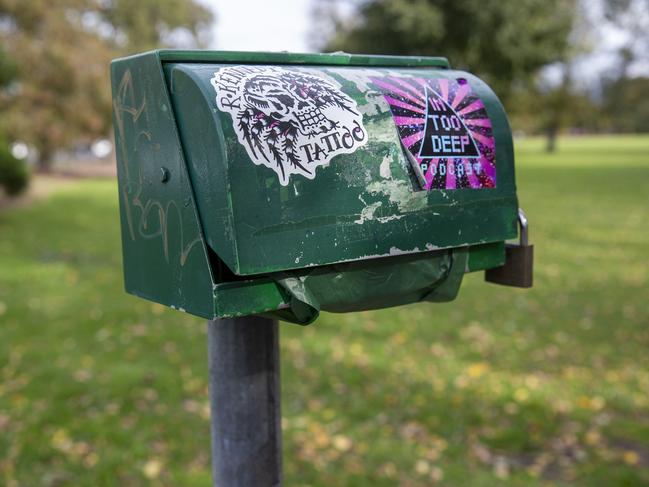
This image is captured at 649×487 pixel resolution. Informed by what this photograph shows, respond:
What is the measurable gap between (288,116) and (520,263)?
0.78m

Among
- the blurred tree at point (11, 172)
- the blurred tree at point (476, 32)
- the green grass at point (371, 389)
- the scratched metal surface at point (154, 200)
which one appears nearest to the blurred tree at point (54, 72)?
the blurred tree at point (11, 172)

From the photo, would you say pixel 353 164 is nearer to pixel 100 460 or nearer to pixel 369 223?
pixel 369 223

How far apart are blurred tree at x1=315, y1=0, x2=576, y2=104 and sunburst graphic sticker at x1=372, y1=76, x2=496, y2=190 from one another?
62.5 feet

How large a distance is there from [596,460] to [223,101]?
10.2 ft

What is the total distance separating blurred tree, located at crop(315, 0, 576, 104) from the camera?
66.8 ft

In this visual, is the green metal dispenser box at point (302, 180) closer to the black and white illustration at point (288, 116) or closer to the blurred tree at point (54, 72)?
the black and white illustration at point (288, 116)

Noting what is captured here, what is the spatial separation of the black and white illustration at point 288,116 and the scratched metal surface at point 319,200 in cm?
2

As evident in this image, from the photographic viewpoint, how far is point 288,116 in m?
1.33

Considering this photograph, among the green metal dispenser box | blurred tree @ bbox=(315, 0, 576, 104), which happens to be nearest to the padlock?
the green metal dispenser box

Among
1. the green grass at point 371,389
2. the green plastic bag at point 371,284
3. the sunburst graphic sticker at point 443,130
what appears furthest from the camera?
the green grass at point 371,389

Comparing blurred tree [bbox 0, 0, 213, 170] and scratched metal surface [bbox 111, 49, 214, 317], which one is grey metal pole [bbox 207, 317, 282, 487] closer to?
scratched metal surface [bbox 111, 49, 214, 317]

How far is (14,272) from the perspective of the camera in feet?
26.2

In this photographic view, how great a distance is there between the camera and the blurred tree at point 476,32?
20.4 metres

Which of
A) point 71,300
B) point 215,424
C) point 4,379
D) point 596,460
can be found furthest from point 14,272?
point 215,424
